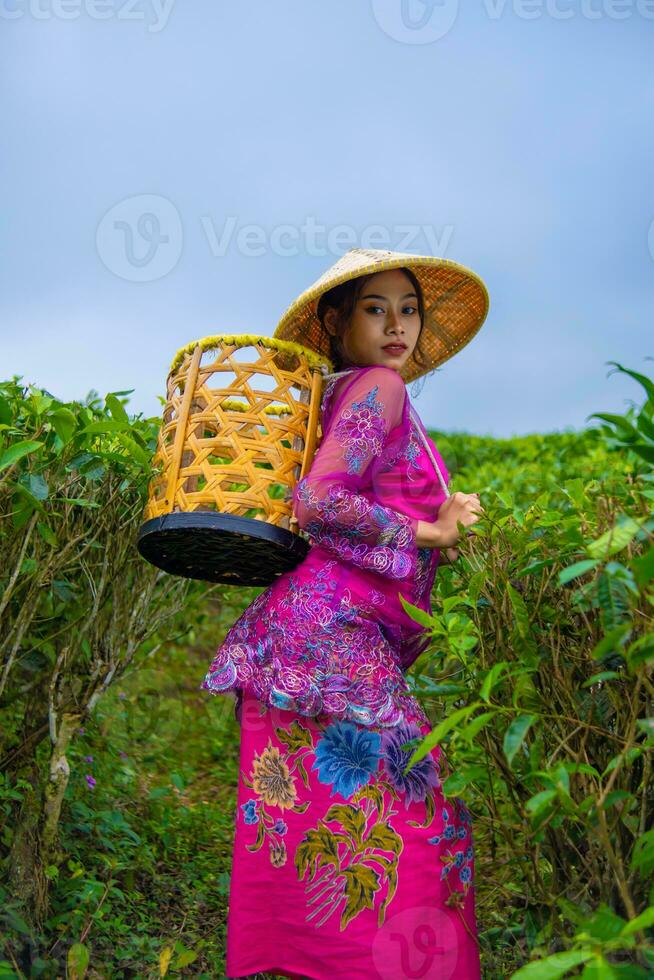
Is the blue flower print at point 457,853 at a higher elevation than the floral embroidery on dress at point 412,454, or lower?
lower

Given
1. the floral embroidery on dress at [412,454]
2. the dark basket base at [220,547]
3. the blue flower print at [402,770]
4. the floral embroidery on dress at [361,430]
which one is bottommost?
the blue flower print at [402,770]

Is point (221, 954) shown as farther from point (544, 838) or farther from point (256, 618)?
point (544, 838)

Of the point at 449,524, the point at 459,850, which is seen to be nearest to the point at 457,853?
the point at 459,850

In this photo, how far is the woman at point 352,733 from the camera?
2137 mm

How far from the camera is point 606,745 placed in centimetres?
190

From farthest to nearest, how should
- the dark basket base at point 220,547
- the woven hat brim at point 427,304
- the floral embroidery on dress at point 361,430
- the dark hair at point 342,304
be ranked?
the dark hair at point 342,304, the woven hat brim at point 427,304, the floral embroidery on dress at point 361,430, the dark basket base at point 220,547

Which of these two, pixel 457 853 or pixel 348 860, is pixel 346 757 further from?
pixel 457 853

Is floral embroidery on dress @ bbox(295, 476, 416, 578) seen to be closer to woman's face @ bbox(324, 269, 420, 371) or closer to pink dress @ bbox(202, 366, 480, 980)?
pink dress @ bbox(202, 366, 480, 980)

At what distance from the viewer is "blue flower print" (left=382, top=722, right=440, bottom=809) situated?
7.14 feet

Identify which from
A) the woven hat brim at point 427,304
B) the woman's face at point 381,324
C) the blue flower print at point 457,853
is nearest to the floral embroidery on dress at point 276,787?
the blue flower print at point 457,853

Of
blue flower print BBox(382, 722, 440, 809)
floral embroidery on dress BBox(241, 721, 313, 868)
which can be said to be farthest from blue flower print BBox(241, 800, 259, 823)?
blue flower print BBox(382, 722, 440, 809)

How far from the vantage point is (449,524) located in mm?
2277

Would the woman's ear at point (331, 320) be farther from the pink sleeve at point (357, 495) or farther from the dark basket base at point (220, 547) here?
the dark basket base at point (220, 547)

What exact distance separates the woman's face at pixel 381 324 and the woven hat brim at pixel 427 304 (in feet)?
0.22
